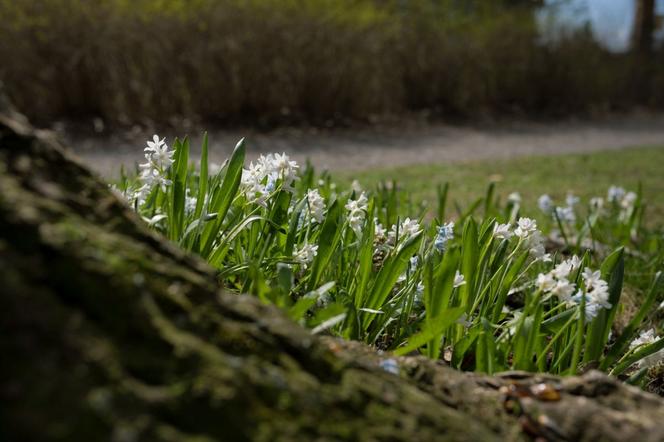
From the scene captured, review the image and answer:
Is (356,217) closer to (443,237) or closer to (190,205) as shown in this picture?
(443,237)

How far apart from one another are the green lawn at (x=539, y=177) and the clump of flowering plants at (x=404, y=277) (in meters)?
3.18

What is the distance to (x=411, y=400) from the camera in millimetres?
1167

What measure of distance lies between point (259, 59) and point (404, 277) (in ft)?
26.4

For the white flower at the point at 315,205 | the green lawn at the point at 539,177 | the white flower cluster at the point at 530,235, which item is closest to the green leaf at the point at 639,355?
the white flower cluster at the point at 530,235

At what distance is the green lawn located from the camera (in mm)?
6168

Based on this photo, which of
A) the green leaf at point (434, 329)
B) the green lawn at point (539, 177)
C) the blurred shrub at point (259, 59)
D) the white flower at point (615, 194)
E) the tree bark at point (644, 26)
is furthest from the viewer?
the tree bark at point (644, 26)

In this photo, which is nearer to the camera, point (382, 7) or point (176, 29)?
point (176, 29)

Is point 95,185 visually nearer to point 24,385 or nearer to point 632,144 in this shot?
point 24,385

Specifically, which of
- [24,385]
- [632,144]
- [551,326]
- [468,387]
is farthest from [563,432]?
[632,144]

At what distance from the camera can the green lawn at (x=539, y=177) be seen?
6.17 metres

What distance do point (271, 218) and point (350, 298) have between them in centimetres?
42

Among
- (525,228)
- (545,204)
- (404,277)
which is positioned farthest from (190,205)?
(545,204)

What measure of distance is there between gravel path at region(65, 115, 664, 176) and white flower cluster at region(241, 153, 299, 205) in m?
4.79

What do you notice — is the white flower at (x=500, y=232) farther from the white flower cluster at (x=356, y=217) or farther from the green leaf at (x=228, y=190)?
the green leaf at (x=228, y=190)
